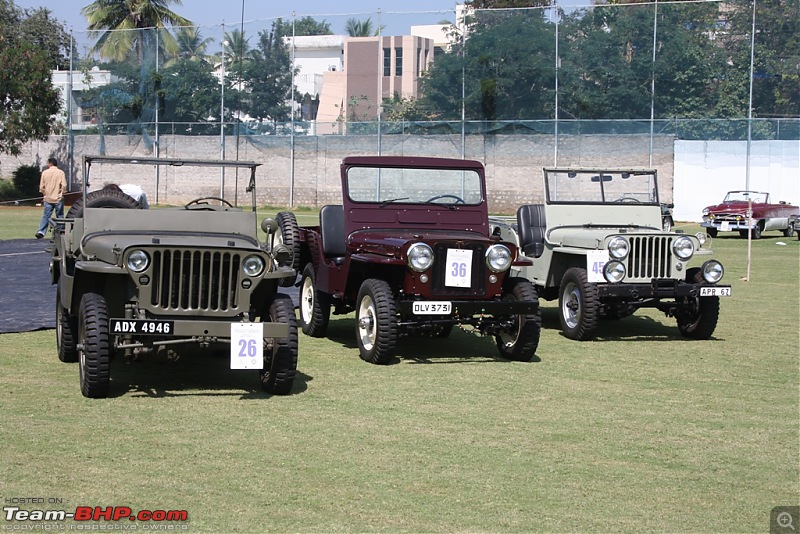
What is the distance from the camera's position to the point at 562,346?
470 inches

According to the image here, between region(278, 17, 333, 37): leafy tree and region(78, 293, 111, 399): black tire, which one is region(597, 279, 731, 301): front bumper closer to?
region(78, 293, 111, 399): black tire

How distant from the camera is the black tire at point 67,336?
9.67 m

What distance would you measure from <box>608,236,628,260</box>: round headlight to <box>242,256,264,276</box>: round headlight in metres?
5.10

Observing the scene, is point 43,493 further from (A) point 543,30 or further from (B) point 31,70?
(B) point 31,70

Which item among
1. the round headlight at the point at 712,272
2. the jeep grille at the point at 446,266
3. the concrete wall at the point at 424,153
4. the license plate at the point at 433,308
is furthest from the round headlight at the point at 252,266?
the concrete wall at the point at 424,153

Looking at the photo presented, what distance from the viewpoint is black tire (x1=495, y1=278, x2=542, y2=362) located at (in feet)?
34.4

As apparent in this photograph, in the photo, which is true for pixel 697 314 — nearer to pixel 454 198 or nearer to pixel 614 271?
pixel 614 271

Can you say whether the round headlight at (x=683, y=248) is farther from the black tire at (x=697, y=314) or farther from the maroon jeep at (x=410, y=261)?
the maroon jeep at (x=410, y=261)

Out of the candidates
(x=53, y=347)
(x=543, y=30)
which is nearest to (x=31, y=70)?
(x=543, y=30)

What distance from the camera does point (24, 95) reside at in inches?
2034

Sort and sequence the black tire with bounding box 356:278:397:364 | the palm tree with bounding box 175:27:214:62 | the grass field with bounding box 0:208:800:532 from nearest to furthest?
the grass field with bounding box 0:208:800:532 → the black tire with bounding box 356:278:397:364 → the palm tree with bounding box 175:27:214:62

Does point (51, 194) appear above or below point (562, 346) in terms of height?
above

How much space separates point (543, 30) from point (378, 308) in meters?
38.0

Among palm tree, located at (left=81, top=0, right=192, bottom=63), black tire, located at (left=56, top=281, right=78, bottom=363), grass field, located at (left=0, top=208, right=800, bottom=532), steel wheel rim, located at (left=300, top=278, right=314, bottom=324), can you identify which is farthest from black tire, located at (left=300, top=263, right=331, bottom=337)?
palm tree, located at (left=81, top=0, right=192, bottom=63)
